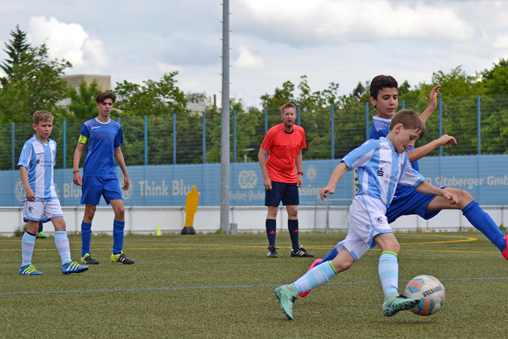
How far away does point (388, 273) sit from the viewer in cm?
416

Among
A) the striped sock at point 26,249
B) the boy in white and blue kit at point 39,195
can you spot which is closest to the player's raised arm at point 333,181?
the boy in white and blue kit at point 39,195

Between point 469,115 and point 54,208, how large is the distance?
17.6m

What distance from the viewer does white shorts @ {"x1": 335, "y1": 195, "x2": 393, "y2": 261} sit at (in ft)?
14.0

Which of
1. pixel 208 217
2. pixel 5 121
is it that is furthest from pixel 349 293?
pixel 5 121

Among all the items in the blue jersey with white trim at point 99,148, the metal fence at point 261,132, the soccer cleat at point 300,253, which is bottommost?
the soccer cleat at point 300,253

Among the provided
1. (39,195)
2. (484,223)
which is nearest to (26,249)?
(39,195)

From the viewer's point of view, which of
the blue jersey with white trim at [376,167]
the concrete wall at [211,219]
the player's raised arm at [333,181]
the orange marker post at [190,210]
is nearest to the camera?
the player's raised arm at [333,181]

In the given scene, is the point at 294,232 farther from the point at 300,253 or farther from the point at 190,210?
the point at 190,210

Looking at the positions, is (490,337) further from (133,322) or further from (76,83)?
(76,83)

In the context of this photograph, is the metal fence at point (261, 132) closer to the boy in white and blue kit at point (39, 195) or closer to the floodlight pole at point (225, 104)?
the floodlight pole at point (225, 104)

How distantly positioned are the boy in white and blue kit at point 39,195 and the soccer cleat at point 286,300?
11.6ft

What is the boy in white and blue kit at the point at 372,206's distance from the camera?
4238 mm

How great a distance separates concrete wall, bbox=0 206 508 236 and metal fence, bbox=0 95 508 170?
13.7 feet

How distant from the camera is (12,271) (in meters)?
7.68
